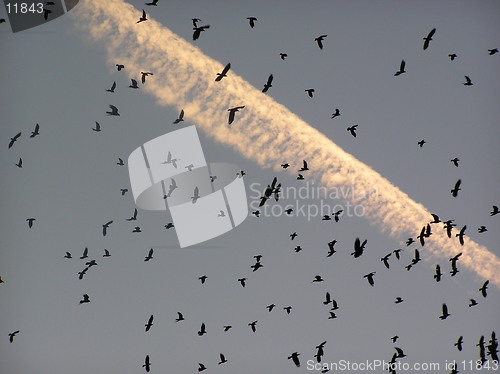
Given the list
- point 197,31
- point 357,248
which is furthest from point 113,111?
point 357,248

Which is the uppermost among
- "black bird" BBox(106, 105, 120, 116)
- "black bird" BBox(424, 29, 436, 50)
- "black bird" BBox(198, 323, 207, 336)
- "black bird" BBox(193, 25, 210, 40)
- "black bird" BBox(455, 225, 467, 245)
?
"black bird" BBox(193, 25, 210, 40)

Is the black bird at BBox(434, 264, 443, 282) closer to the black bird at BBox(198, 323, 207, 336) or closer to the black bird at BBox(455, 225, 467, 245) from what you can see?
the black bird at BBox(455, 225, 467, 245)

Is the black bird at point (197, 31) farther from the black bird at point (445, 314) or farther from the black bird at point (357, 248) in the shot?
the black bird at point (445, 314)

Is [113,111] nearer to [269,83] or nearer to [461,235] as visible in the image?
[269,83]

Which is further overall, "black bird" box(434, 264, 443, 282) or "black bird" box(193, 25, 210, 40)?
"black bird" box(434, 264, 443, 282)

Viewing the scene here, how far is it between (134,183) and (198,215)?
4662 millimetres

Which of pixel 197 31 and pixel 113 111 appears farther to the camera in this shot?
pixel 113 111

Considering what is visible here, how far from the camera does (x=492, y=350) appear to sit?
123 ft

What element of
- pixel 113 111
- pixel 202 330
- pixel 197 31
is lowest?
pixel 202 330

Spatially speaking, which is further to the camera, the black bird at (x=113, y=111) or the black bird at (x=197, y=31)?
the black bird at (x=113, y=111)

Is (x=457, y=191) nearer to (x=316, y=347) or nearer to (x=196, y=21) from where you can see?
(x=316, y=347)

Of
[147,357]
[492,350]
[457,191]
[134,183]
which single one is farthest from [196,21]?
[492,350]

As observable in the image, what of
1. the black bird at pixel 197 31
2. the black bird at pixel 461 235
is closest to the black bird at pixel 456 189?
the black bird at pixel 461 235

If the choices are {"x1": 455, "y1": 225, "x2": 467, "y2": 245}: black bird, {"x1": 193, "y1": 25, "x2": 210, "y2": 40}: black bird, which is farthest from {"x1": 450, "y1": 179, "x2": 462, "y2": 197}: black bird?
{"x1": 193, "y1": 25, "x2": 210, "y2": 40}: black bird
